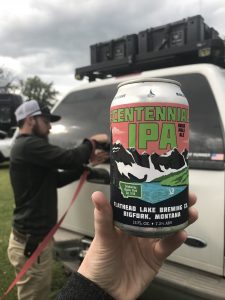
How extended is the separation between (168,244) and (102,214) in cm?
34

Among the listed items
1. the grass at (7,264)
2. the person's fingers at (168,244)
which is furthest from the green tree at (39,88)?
the person's fingers at (168,244)

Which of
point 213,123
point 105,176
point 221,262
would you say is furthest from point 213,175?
point 105,176

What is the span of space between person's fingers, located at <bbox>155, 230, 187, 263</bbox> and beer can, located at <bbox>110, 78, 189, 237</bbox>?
123 millimetres

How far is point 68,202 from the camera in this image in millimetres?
3490

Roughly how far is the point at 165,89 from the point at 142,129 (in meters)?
0.18

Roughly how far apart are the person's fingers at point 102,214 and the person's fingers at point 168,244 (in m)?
0.25

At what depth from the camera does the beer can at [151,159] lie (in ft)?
4.11

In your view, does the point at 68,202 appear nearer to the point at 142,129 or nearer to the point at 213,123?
the point at 213,123

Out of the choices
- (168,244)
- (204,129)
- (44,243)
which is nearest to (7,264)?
(44,243)

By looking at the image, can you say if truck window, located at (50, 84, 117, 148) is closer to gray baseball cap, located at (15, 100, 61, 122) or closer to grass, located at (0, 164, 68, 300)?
gray baseball cap, located at (15, 100, 61, 122)

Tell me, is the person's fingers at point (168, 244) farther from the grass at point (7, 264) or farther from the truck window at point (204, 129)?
the grass at point (7, 264)

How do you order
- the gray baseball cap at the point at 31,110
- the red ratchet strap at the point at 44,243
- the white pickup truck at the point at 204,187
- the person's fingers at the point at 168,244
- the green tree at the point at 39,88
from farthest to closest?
1. the green tree at the point at 39,88
2. the gray baseball cap at the point at 31,110
3. the red ratchet strap at the point at 44,243
4. the white pickup truck at the point at 204,187
5. the person's fingers at the point at 168,244

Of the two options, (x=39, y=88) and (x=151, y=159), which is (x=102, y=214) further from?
(x=39, y=88)

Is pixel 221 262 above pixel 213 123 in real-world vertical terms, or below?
below
